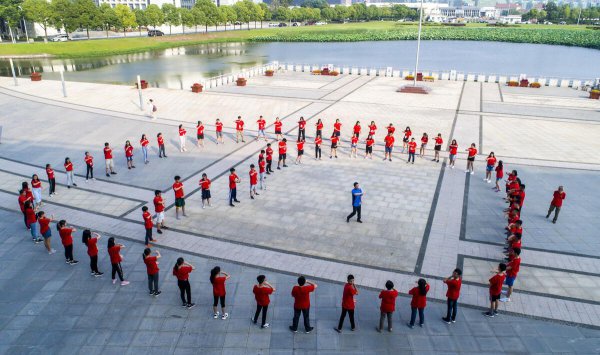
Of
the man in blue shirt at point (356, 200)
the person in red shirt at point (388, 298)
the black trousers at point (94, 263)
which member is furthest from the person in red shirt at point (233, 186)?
the person in red shirt at point (388, 298)

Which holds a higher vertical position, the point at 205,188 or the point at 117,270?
the point at 205,188

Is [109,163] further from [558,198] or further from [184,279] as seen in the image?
[558,198]

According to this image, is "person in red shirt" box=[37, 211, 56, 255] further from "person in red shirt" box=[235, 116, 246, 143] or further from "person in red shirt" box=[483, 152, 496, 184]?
"person in red shirt" box=[483, 152, 496, 184]

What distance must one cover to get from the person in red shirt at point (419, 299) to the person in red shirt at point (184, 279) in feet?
16.7

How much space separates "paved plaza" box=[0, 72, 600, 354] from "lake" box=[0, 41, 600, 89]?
24.3 meters

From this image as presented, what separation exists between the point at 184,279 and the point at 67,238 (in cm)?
409

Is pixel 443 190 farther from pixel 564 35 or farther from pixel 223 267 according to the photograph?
pixel 564 35

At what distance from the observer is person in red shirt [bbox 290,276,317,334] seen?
29.4 feet

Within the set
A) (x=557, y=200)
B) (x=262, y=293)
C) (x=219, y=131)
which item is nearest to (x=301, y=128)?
(x=219, y=131)

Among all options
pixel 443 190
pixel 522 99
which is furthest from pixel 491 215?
pixel 522 99

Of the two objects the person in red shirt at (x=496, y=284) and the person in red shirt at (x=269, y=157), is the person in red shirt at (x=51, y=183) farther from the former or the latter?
the person in red shirt at (x=496, y=284)

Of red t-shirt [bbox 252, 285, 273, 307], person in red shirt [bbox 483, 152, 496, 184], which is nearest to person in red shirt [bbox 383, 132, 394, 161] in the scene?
person in red shirt [bbox 483, 152, 496, 184]

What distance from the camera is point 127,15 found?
91125 millimetres

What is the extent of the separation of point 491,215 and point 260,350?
33.6 ft
